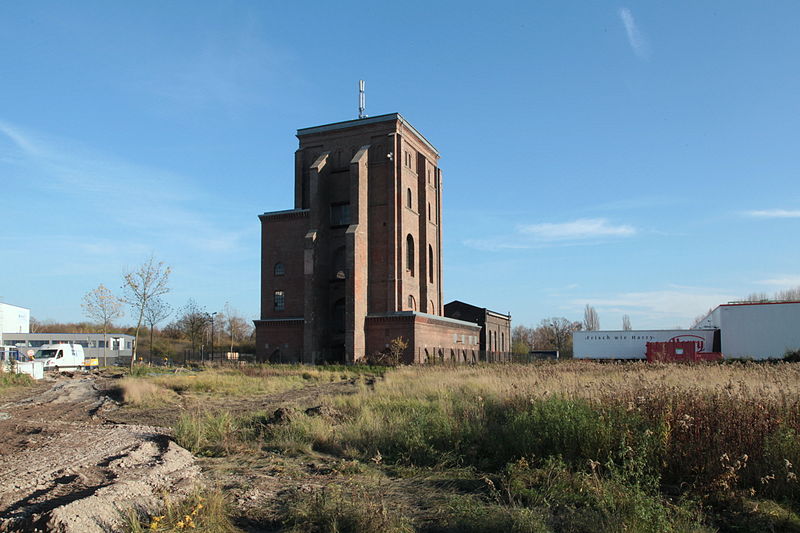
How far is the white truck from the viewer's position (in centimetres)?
4138

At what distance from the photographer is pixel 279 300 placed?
45.8 metres

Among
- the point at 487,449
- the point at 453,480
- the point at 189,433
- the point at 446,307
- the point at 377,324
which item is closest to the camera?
the point at 453,480

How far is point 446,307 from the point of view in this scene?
62.1 m

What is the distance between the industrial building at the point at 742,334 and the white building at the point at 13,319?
73826mm

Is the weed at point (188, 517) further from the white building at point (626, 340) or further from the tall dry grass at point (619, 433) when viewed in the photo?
the white building at point (626, 340)

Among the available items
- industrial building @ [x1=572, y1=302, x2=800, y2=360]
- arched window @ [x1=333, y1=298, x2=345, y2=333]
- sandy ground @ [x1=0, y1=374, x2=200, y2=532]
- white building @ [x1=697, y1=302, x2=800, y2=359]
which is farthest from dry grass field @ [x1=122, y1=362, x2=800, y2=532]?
white building @ [x1=697, y1=302, x2=800, y2=359]

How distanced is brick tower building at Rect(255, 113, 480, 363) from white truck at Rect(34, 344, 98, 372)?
43.1ft

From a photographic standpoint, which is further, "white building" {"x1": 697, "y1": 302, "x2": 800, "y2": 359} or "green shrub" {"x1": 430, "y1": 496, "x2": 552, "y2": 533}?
"white building" {"x1": 697, "y1": 302, "x2": 800, "y2": 359}

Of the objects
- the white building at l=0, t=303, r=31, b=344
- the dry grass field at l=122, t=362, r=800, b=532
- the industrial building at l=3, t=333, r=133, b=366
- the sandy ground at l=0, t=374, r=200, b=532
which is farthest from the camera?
the white building at l=0, t=303, r=31, b=344

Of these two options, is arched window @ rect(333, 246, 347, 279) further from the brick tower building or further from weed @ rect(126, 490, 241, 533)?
weed @ rect(126, 490, 241, 533)

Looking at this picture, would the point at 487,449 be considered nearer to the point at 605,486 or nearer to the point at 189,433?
the point at 605,486

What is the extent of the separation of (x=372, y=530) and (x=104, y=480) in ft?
13.0

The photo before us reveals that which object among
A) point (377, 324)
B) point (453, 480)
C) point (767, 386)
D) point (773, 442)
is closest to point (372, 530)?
point (453, 480)

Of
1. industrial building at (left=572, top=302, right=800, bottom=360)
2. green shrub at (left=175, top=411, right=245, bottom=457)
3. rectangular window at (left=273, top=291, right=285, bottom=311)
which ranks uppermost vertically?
rectangular window at (left=273, top=291, right=285, bottom=311)
